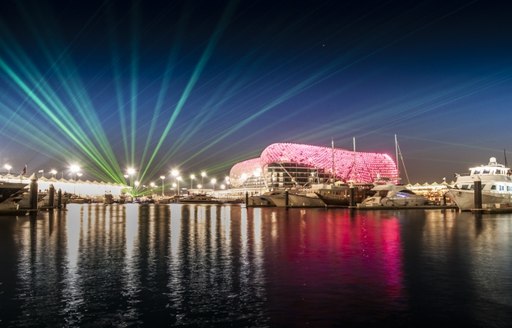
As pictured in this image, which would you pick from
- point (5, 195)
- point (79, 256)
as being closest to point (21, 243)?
point (79, 256)

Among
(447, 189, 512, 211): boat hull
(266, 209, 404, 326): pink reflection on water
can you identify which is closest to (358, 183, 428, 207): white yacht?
(447, 189, 512, 211): boat hull

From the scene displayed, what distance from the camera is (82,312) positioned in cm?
1226

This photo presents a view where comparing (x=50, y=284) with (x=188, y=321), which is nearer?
(x=188, y=321)

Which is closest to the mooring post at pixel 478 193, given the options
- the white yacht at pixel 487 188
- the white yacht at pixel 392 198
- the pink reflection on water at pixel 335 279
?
the white yacht at pixel 487 188

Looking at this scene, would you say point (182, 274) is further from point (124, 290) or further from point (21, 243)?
point (21, 243)

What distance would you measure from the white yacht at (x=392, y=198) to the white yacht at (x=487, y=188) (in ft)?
71.1

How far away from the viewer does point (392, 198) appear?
93.2 metres

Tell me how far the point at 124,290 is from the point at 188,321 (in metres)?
4.22

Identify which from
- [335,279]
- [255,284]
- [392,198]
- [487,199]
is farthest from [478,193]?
[255,284]

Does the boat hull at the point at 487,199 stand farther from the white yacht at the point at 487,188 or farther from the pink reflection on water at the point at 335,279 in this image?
the pink reflection on water at the point at 335,279

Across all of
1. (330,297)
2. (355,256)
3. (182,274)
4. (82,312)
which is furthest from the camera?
(355,256)

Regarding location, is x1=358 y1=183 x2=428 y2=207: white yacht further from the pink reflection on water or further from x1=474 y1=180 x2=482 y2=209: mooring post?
the pink reflection on water

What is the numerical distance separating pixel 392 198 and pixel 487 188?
26644 mm

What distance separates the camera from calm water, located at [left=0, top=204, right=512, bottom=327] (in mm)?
11793
